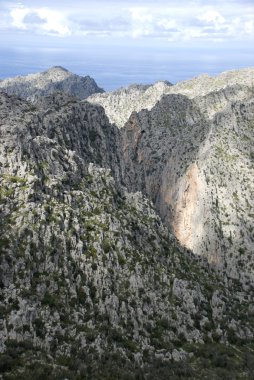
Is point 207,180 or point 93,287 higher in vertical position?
point 207,180

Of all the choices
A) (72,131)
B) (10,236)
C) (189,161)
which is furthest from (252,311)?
(189,161)

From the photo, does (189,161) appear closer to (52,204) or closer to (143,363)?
(52,204)

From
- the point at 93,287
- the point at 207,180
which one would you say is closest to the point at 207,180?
the point at 207,180

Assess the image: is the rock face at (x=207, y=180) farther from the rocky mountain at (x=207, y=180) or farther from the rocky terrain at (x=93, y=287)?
the rocky terrain at (x=93, y=287)

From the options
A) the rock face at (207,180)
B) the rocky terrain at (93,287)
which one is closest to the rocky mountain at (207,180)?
the rock face at (207,180)

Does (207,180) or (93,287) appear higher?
(207,180)

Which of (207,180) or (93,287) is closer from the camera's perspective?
(93,287)

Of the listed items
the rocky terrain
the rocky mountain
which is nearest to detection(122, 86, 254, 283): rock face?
the rocky mountain

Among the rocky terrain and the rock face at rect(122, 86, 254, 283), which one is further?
the rock face at rect(122, 86, 254, 283)

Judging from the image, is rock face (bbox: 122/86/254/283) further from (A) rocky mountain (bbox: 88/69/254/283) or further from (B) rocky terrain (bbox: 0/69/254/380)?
(B) rocky terrain (bbox: 0/69/254/380)

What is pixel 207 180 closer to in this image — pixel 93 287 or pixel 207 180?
pixel 207 180

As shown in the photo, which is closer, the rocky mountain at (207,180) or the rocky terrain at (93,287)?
the rocky terrain at (93,287)
